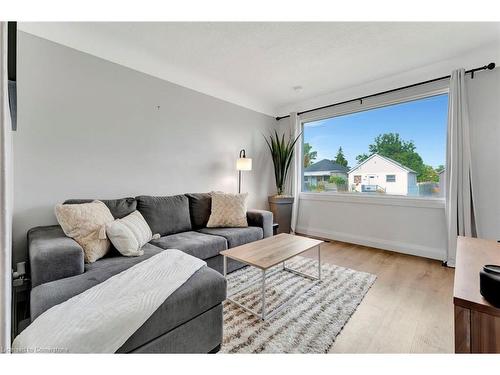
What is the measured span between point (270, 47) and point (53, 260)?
2608 mm

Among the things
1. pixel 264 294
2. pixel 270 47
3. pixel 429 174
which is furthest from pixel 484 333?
pixel 429 174

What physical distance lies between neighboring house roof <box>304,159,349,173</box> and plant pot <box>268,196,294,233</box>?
0.72 metres

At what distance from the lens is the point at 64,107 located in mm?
2031

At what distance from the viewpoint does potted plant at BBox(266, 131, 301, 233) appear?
3.82 meters

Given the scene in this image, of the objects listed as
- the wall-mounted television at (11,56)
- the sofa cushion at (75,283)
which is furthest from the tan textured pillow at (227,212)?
the wall-mounted television at (11,56)

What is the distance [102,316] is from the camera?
90 centimetres

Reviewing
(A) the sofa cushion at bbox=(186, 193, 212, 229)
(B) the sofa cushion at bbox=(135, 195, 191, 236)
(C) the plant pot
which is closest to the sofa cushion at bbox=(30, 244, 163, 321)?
(B) the sofa cushion at bbox=(135, 195, 191, 236)

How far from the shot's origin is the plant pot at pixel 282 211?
12.5 ft

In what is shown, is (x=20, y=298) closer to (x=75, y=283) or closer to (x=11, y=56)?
(x=75, y=283)

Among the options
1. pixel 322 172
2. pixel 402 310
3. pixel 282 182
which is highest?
pixel 322 172

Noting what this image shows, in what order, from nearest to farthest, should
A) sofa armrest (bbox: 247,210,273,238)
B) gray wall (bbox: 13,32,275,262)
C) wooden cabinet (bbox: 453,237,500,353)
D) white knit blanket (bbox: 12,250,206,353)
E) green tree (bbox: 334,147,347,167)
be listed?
wooden cabinet (bbox: 453,237,500,353), white knit blanket (bbox: 12,250,206,353), gray wall (bbox: 13,32,275,262), sofa armrest (bbox: 247,210,273,238), green tree (bbox: 334,147,347,167)

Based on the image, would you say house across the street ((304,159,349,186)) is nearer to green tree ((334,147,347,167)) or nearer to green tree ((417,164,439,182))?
green tree ((334,147,347,167))
